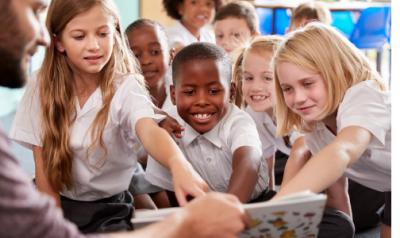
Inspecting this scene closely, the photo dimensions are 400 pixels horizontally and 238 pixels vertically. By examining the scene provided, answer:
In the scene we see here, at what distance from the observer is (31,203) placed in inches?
35.9

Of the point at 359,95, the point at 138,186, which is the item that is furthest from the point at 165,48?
the point at 359,95

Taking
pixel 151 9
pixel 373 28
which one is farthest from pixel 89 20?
pixel 151 9

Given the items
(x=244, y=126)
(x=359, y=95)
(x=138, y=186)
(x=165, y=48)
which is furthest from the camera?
(x=165, y=48)

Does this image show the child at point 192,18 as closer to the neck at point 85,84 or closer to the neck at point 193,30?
the neck at point 193,30

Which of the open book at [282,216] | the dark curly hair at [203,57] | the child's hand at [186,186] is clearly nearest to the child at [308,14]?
the dark curly hair at [203,57]

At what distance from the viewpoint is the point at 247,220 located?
1.10 metres

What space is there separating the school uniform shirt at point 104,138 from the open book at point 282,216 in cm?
55

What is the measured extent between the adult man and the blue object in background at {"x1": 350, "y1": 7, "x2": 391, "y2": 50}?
3.49m

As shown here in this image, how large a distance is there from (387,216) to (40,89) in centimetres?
106

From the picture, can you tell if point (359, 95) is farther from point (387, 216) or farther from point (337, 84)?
point (387, 216)

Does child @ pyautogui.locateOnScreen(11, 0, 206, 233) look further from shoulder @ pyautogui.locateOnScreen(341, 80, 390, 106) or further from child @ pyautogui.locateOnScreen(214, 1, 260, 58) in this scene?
child @ pyautogui.locateOnScreen(214, 1, 260, 58)

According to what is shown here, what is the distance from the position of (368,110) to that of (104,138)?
0.70 metres

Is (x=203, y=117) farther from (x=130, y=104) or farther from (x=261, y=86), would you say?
(x=261, y=86)

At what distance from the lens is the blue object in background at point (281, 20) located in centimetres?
445
